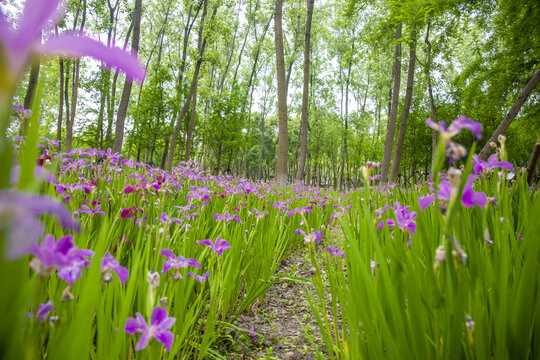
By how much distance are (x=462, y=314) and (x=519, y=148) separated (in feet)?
57.7

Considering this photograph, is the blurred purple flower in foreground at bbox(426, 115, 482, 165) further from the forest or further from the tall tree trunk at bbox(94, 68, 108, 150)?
the tall tree trunk at bbox(94, 68, 108, 150)

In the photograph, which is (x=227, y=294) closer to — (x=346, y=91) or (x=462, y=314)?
(x=462, y=314)

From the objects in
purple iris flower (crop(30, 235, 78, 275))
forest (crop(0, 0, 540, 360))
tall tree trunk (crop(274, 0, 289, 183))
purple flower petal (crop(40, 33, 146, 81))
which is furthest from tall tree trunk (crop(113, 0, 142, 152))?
purple flower petal (crop(40, 33, 146, 81))

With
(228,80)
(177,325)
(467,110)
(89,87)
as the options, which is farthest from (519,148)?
(89,87)

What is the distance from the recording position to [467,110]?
14828mm

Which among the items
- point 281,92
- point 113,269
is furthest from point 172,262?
point 281,92

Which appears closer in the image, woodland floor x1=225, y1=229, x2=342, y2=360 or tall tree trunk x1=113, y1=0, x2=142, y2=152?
woodland floor x1=225, y1=229, x2=342, y2=360

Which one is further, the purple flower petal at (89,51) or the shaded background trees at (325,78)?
the shaded background trees at (325,78)

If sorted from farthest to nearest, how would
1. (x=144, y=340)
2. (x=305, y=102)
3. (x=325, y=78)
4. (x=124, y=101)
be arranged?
(x=325, y=78)
(x=305, y=102)
(x=124, y=101)
(x=144, y=340)

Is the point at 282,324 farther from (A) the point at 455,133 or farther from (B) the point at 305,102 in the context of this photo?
(B) the point at 305,102

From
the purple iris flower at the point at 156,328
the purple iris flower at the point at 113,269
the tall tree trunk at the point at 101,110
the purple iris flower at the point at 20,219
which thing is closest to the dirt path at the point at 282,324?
the purple iris flower at the point at 156,328

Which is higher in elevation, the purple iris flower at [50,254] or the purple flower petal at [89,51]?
the purple flower petal at [89,51]

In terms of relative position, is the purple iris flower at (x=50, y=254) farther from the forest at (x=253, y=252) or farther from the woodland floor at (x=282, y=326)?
the woodland floor at (x=282, y=326)

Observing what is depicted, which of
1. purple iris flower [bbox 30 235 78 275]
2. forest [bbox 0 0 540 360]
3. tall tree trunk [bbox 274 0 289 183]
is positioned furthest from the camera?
tall tree trunk [bbox 274 0 289 183]
